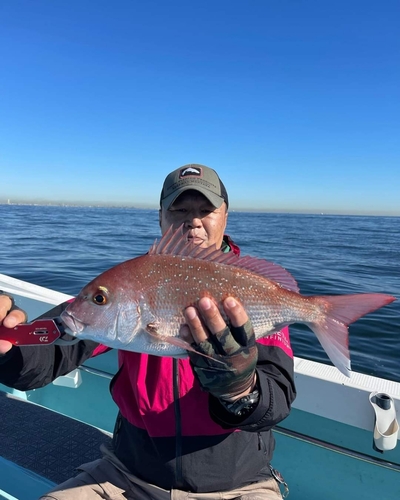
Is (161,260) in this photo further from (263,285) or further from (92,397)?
(92,397)

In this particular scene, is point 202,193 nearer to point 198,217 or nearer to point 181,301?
point 198,217

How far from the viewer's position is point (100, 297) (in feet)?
6.29

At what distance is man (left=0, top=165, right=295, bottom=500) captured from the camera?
1841 millimetres

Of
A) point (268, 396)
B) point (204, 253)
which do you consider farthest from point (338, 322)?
point (204, 253)

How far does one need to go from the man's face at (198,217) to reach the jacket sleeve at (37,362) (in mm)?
1116

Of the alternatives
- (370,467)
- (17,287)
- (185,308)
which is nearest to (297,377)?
(370,467)

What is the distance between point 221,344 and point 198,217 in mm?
1360

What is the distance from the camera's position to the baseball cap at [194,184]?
290 centimetres

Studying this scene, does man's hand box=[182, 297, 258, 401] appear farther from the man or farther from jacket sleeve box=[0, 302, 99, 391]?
jacket sleeve box=[0, 302, 99, 391]

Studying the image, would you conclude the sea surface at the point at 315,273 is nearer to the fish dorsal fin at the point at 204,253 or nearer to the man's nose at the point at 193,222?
the man's nose at the point at 193,222

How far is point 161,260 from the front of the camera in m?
1.99

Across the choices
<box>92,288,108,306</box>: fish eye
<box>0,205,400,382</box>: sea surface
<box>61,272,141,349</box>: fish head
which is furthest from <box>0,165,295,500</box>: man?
<box>0,205,400,382</box>: sea surface

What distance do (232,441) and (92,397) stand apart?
2727 mm

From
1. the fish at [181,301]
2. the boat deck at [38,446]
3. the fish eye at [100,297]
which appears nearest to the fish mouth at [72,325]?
the fish at [181,301]
